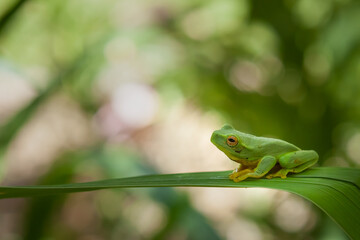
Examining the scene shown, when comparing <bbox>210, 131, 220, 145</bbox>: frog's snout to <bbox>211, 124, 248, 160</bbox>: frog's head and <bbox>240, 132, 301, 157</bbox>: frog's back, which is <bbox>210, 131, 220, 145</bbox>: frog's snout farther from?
<bbox>240, 132, 301, 157</bbox>: frog's back

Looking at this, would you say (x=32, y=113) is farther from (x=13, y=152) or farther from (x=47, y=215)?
(x=13, y=152)

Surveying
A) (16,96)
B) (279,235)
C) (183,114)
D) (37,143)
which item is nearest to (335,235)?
(279,235)

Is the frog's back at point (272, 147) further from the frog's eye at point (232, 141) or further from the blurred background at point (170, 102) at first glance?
the blurred background at point (170, 102)

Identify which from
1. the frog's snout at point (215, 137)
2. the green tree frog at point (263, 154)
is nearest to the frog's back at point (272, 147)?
the green tree frog at point (263, 154)

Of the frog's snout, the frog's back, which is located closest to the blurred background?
the frog's snout

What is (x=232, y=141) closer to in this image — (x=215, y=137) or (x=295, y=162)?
(x=215, y=137)
